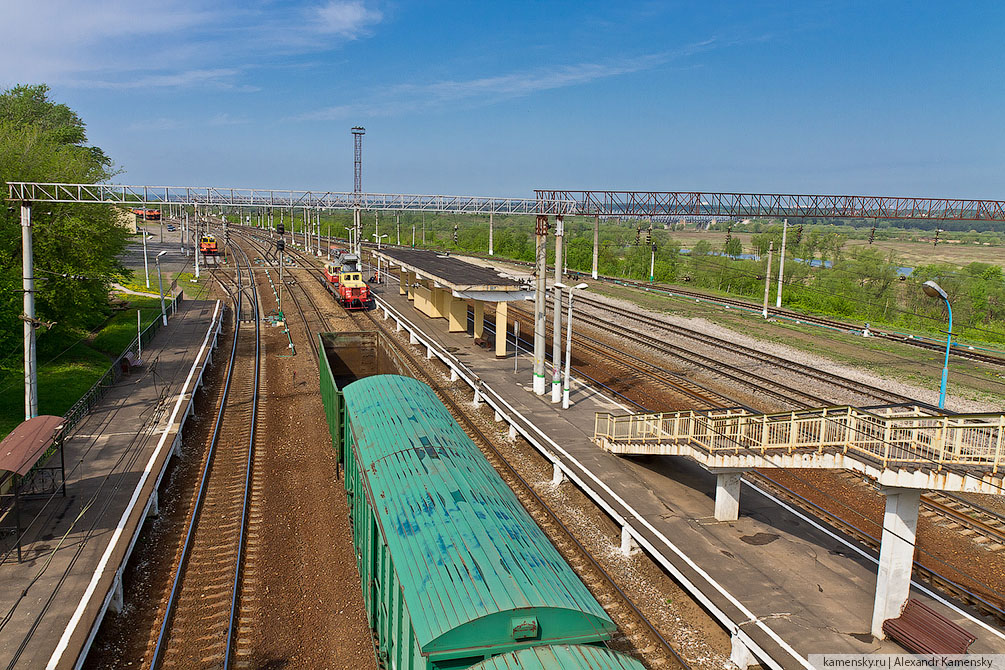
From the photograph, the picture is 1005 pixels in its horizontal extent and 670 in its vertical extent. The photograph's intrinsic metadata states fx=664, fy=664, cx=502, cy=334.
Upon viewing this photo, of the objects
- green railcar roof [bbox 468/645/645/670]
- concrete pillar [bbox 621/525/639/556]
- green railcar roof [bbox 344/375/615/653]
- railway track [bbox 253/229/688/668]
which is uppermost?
green railcar roof [bbox 344/375/615/653]

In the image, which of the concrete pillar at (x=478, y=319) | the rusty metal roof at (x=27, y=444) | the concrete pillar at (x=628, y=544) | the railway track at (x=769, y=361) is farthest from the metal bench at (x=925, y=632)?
the concrete pillar at (x=478, y=319)

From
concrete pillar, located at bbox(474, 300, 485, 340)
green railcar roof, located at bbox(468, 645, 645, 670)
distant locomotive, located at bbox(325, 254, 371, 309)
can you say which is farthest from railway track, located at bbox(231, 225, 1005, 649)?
distant locomotive, located at bbox(325, 254, 371, 309)

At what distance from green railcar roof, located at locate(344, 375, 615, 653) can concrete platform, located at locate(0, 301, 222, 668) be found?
574 centimetres

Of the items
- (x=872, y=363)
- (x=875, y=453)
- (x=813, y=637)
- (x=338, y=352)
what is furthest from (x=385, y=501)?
(x=872, y=363)

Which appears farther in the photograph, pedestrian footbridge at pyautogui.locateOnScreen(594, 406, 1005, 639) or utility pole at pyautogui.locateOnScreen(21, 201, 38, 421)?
utility pole at pyautogui.locateOnScreen(21, 201, 38, 421)

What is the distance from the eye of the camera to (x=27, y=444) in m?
15.1

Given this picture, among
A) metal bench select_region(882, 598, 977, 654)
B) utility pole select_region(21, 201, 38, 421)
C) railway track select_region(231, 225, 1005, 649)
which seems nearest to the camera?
metal bench select_region(882, 598, 977, 654)

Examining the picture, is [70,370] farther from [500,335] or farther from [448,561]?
[448,561]

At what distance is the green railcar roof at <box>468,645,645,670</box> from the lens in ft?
22.7

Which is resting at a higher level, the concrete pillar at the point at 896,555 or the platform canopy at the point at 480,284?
the platform canopy at the point at 480,284

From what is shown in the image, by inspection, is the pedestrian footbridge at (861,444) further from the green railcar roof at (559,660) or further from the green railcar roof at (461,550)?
the green railcar roof at (559,660)

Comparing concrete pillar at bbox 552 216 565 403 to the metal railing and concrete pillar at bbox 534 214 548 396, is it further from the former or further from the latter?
the metal railing

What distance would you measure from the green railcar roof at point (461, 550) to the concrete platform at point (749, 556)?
188 inches

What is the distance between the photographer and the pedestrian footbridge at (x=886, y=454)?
1095cm
